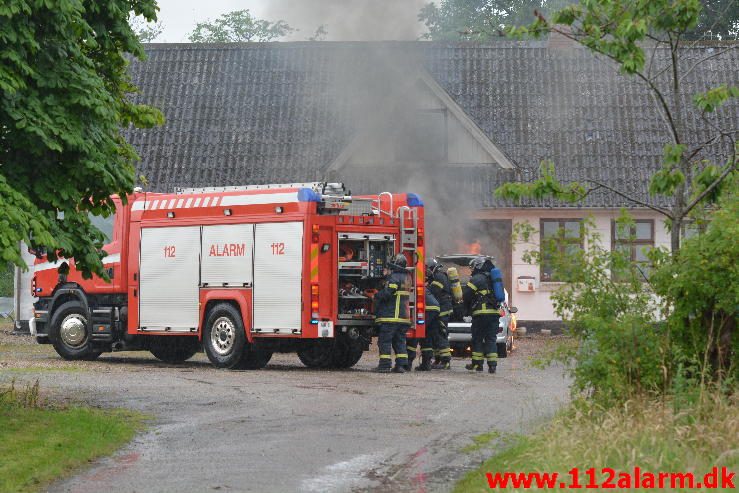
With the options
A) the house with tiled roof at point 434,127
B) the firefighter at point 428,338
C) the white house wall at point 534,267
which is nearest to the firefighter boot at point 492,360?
the firefighter at point 428,338

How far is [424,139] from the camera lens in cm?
3369

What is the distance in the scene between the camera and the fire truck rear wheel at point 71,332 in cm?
2308

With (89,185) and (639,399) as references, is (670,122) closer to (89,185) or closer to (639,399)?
Answer: (639,399)

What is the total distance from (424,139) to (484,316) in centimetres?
1343

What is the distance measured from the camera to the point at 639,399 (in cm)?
1048

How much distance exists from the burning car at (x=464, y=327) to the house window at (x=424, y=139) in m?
7.27

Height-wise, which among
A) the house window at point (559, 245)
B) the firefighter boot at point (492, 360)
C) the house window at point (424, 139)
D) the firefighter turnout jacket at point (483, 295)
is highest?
the house window at point (424, 139)

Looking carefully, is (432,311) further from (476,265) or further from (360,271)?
(360,271)

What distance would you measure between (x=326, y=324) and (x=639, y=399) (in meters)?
9.90

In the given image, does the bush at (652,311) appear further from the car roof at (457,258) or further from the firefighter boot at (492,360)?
the car roof at (457,258)

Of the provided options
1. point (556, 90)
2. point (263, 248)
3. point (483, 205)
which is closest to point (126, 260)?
point (263, 248)

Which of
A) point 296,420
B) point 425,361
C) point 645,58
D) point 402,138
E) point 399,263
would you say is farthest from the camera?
point 402,138

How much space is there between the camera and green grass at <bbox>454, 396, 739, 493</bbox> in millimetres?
8734

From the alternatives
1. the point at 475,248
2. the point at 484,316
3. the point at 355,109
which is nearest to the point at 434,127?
the point at 355,109
